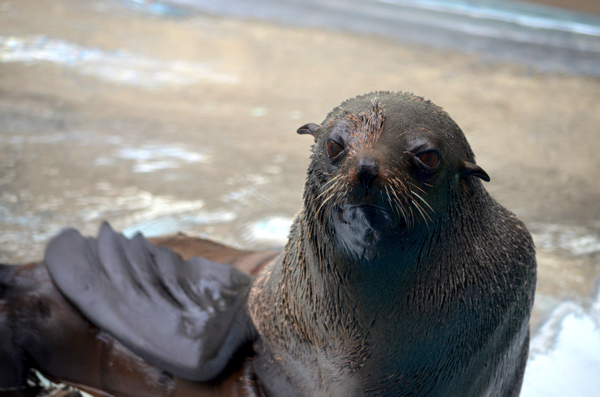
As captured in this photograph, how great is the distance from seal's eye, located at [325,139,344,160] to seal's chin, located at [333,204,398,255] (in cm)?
14

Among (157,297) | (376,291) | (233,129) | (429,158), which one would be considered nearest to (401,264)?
(376,291)

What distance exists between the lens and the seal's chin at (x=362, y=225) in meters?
1.51

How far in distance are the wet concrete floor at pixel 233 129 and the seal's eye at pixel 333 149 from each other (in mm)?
1569

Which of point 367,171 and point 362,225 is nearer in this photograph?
point 367,171

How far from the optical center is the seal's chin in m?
1.51

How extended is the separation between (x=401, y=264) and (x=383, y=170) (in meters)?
0.31

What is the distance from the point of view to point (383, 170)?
4.80ft

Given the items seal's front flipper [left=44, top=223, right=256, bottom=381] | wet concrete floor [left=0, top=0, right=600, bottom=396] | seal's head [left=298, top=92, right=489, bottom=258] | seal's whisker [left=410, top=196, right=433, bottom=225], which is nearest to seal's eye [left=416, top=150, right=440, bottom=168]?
seal's head [left=298, top=92, right=489, bottom=258]

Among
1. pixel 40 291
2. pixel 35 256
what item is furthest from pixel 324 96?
pixel 40 291

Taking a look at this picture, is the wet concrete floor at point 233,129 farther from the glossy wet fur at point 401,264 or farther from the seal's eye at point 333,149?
the seal's eye at point 333,149

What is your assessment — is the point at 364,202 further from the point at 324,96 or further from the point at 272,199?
the point at 324,96

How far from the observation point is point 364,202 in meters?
1.49

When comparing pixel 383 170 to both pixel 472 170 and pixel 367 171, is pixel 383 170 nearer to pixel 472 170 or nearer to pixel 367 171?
pixel 367 171

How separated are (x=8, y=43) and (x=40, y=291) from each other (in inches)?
204
